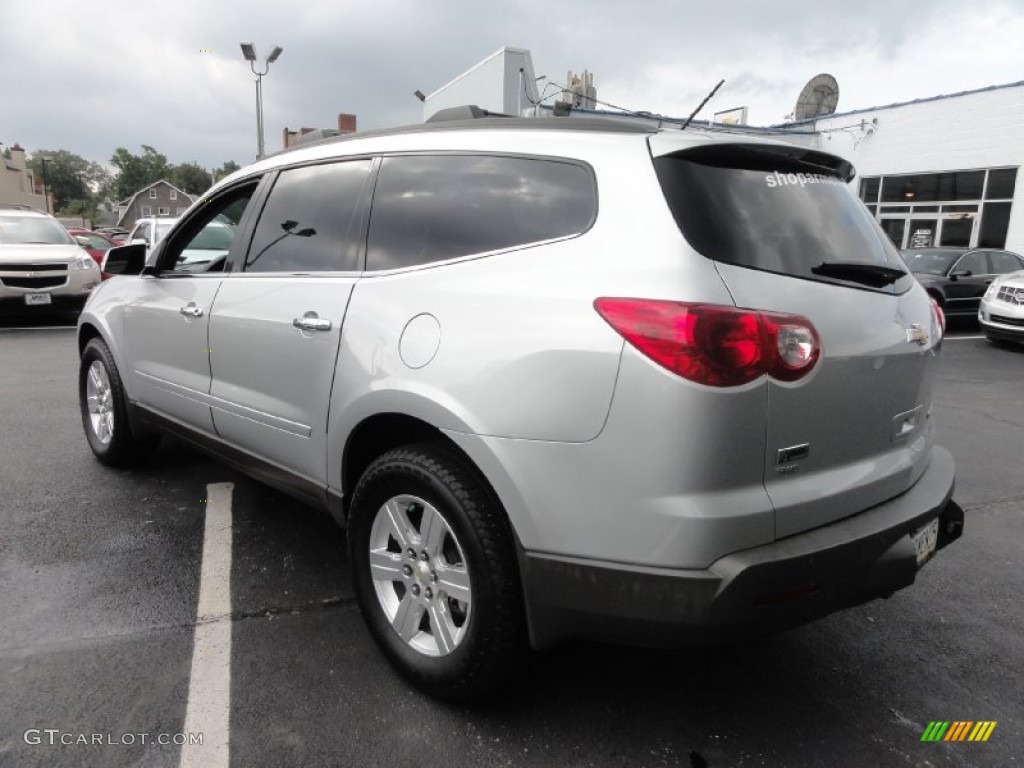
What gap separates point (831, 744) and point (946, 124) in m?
19.7

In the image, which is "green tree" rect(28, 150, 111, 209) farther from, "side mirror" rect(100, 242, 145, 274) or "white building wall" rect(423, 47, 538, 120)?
"side mirror" rect(100, 242, 145, 274)

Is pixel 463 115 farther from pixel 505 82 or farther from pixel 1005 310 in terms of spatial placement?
pixel 505 82

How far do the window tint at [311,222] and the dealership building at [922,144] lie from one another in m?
12.8

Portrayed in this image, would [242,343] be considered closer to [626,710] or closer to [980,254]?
[626,710]

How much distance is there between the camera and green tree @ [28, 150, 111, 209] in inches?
4956

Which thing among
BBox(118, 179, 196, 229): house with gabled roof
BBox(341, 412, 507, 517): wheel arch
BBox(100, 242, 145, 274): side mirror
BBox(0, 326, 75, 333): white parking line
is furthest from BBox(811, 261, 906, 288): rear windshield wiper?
BBox(118, 179, 196, 229): house with gabled roof

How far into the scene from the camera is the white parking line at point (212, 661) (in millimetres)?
2150

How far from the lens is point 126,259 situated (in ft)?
13.5

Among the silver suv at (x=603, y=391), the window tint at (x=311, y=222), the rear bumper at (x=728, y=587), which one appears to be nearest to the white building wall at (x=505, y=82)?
the window tint at (x=311, y=222)

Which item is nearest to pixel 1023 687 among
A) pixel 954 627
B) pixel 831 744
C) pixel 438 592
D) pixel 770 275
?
pixel 954 627

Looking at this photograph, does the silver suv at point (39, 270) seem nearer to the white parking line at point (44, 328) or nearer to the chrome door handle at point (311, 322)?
the white parking line at point (44, 328)

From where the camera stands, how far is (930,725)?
233 centimetres

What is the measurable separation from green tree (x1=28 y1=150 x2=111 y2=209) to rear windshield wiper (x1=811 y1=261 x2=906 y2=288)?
142 metres

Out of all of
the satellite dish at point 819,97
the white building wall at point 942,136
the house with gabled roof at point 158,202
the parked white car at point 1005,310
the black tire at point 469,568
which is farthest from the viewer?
the house with gabled roof at point 158,202
